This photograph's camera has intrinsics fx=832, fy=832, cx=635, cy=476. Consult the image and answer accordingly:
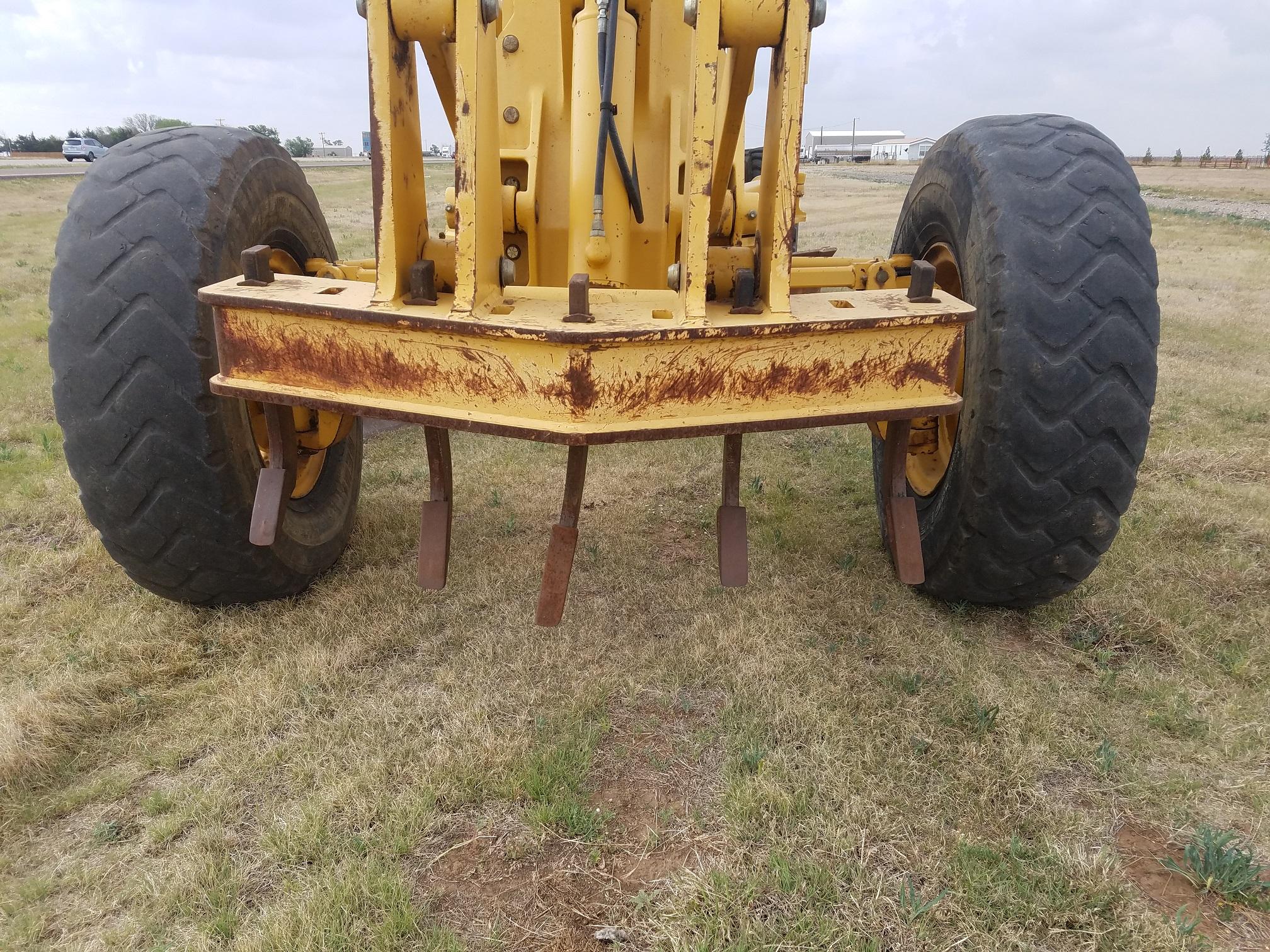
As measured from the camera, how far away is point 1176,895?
1961 mm

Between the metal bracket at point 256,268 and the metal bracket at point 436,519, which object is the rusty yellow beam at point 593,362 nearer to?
the metal bracket at point 256,268

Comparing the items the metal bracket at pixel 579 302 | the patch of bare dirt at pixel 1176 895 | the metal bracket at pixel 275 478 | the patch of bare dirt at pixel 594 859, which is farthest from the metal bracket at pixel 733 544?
the metal bracket at pixel 275 478

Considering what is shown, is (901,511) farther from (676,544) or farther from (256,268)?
(256,268)

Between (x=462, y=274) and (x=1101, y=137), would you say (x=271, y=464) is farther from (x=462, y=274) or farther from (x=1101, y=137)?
(x=1101, y=137)

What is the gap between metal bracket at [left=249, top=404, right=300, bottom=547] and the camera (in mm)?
2365

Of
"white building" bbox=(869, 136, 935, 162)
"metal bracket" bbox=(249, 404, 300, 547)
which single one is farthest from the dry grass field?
"white building" bbox=(869, 136, 935, 162)

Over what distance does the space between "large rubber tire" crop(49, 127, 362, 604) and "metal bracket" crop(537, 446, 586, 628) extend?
1266 mm

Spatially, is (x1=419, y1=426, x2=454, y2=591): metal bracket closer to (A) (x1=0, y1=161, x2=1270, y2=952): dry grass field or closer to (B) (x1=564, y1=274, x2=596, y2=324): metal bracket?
(A) (x1=0, y1=161, x2=1270, y2=952): dry grass field

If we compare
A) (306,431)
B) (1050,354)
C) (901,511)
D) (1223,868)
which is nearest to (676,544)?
(901,511)

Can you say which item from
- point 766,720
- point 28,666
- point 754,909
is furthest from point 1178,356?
point 28,666

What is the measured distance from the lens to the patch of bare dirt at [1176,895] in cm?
185

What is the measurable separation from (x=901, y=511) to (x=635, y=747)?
104 cm

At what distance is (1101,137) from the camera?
9.50 feet

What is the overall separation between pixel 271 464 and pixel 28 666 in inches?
48.4
